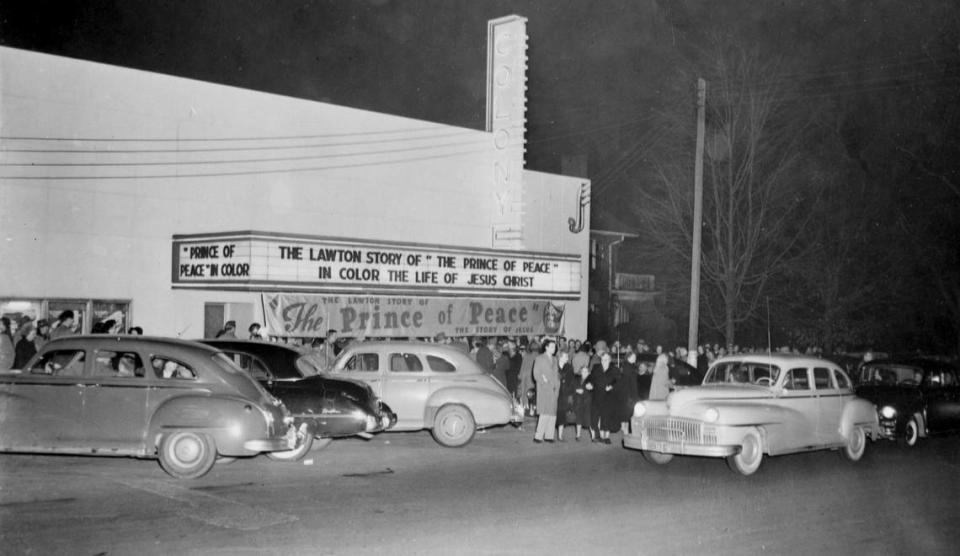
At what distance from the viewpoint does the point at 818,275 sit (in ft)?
102

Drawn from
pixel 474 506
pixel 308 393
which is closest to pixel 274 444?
pixel 308 393

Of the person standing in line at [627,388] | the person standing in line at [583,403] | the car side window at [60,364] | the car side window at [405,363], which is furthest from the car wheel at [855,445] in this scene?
the car side window at [60,364]

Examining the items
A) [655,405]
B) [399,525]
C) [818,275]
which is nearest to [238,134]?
[655,405]

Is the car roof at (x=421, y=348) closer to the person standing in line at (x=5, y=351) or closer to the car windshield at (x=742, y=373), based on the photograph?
the car windshield at (x=742, y=373)

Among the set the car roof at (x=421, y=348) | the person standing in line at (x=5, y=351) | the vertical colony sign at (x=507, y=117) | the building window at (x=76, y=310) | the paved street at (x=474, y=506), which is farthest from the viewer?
the vertical colony sign at (x=507, y=117)

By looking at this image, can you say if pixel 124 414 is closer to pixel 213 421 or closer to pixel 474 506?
pixel 213 421

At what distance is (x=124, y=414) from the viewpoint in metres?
10.2

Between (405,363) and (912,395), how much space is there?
9.08 m

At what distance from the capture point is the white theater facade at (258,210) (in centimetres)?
1667

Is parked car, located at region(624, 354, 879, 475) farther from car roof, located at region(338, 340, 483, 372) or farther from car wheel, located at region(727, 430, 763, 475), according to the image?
car roof, located at region(338, 340, 483, 372)

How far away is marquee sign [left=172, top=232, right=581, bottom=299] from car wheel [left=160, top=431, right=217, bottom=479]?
751 cm

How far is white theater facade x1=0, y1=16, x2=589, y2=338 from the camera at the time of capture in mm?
16672

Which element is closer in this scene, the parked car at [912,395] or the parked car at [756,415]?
the parked car at [756,415]

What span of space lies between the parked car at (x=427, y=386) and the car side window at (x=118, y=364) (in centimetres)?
390
